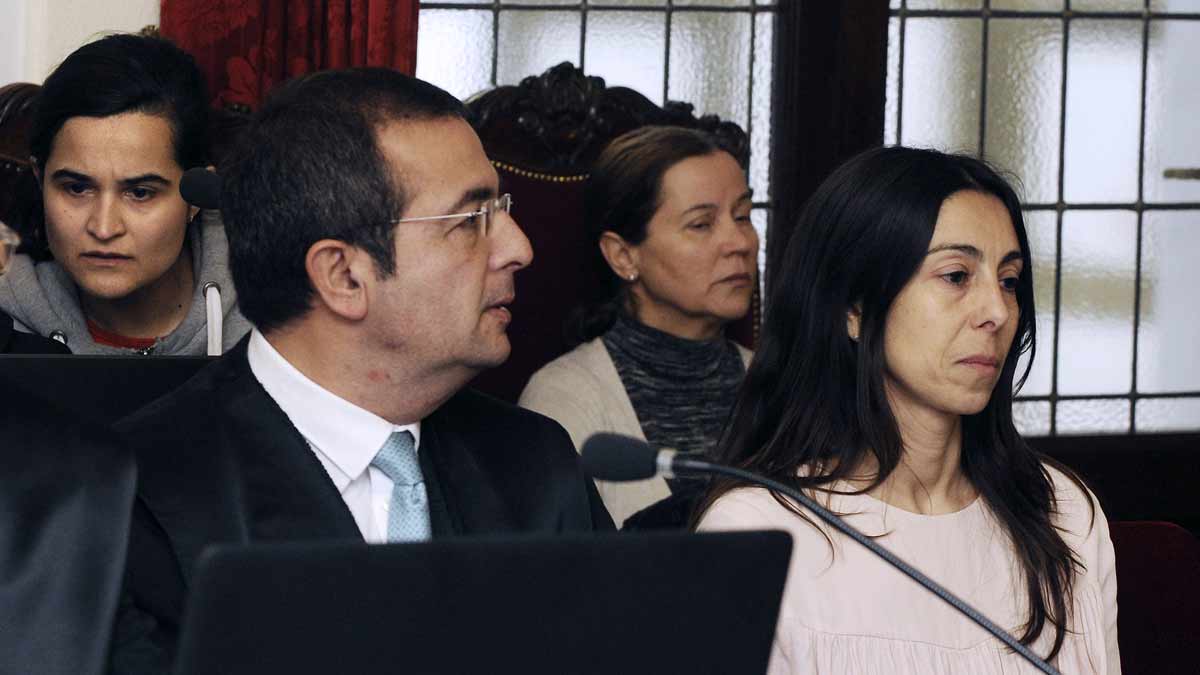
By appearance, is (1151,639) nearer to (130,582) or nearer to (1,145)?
(130,582)

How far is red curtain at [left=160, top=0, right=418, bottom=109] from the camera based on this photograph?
3.05 m

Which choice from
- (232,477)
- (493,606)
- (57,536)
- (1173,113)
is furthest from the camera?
(1173,113)

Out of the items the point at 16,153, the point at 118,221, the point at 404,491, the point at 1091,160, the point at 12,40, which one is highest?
the point at 12,40

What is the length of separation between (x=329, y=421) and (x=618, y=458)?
0.44m

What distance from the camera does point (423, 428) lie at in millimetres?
1636

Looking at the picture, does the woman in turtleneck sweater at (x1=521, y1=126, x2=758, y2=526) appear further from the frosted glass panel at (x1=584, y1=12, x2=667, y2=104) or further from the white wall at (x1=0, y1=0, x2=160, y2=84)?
the white wall at (x1=0, y1=0, x2=160, y2=84)

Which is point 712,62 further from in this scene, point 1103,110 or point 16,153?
point 16,153

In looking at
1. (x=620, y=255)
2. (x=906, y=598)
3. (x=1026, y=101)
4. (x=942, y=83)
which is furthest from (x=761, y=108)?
(x=906, y=598)

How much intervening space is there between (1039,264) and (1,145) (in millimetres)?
2300

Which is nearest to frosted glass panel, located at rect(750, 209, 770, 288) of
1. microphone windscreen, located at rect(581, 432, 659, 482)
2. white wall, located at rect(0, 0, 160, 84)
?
white wall, located at rect(0, 0, 160, 84)

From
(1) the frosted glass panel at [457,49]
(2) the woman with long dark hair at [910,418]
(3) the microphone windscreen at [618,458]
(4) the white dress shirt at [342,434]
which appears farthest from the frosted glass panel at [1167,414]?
(3) the microphone windscreen at [618,458]

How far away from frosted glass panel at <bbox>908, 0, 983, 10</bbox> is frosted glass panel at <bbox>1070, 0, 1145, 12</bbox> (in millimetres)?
237

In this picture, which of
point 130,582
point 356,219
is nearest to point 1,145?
point 356,219

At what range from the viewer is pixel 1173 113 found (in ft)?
12.6
